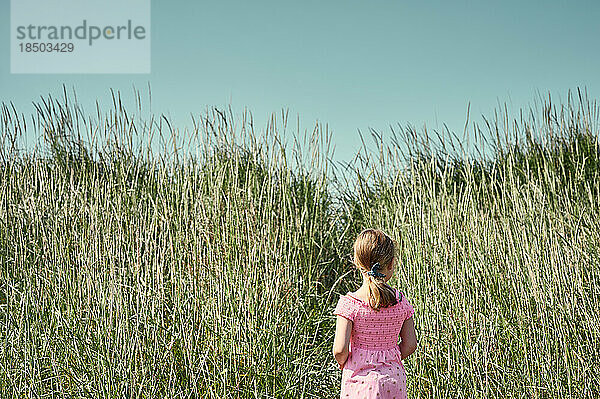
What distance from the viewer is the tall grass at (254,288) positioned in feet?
10.4

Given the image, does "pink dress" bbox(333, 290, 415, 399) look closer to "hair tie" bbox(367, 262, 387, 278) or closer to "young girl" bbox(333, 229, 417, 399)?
"young girl" bbox(333, 229, 417, 399)

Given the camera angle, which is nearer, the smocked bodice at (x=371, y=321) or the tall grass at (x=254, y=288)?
the smocked bodice at (x=371, y=321)

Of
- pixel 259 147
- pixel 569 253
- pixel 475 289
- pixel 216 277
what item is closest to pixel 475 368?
pixel 475 289

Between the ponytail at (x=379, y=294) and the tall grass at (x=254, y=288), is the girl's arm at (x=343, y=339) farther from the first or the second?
the tall grass at (x=254, y=288)

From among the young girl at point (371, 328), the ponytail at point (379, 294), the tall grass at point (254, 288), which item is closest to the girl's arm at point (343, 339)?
the young girl at point (371, 328)

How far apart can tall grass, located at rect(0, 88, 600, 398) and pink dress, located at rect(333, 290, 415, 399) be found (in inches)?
42.9

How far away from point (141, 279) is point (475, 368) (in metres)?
1.99

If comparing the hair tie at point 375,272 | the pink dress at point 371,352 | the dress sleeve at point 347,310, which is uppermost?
the hair tie at point 375,272

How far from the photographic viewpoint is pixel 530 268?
343cm

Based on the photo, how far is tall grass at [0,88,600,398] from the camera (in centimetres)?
316

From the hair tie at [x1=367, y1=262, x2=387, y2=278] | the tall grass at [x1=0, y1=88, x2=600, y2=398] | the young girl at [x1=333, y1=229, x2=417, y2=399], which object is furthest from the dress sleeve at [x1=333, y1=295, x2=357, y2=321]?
the tall grass at [x1=0, y1=88, x2=600, y2=398]

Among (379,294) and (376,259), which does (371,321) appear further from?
(376,259)

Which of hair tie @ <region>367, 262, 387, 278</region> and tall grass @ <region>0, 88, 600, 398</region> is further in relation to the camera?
tall grass @ <region>0, 88, 600, 398</region>

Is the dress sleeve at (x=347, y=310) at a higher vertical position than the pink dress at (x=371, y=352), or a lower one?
higher
